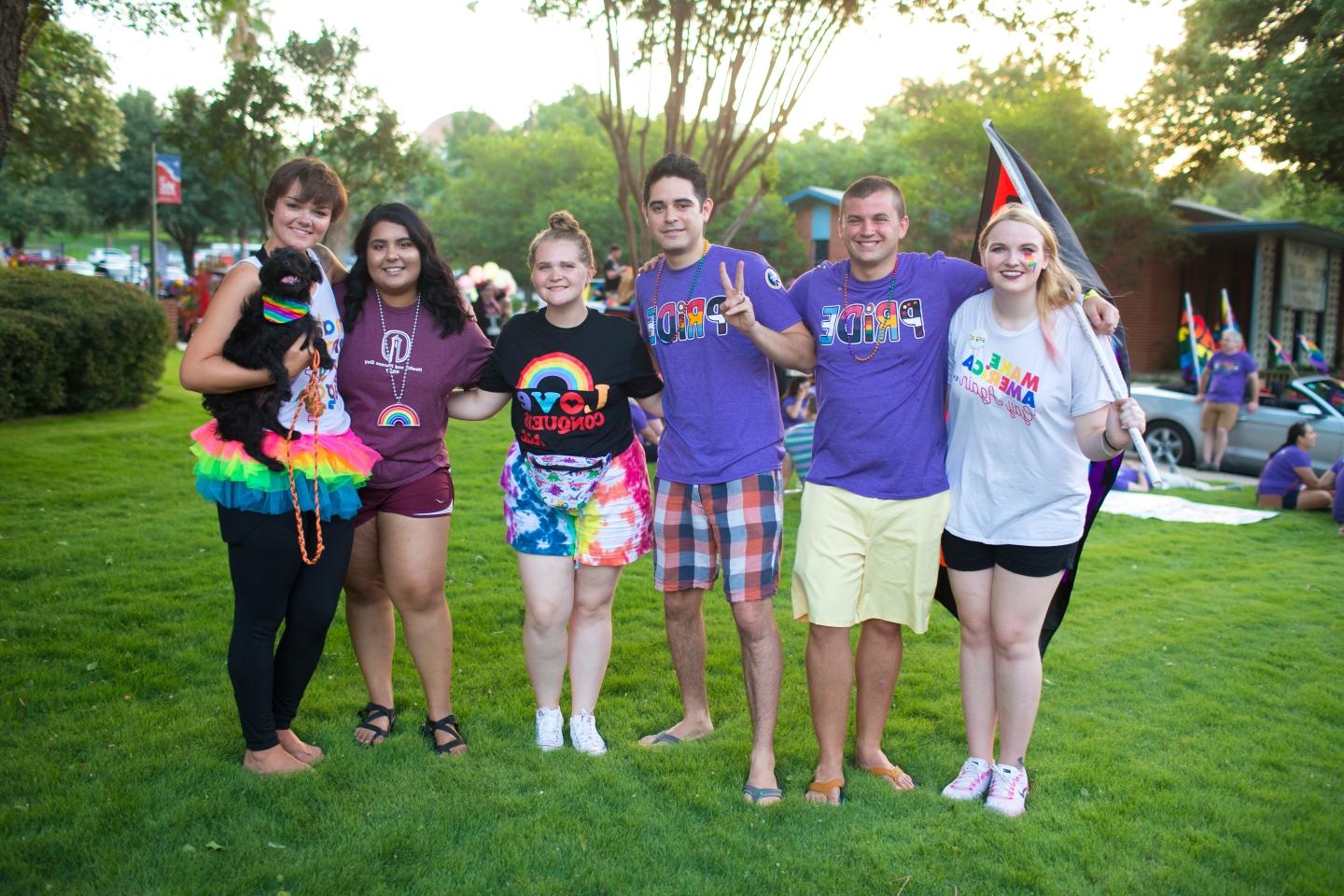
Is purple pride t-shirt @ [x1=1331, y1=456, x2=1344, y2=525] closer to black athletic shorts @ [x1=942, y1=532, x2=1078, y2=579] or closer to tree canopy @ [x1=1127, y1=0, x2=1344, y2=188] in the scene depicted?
black athletic shorts @ [x1=942, y1=532, x2=1078, y2=579]

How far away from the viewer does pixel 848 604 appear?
11.7ft

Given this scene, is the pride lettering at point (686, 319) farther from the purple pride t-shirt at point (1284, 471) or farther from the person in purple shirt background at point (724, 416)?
the purple pride t-shirt at point (1284, 471)

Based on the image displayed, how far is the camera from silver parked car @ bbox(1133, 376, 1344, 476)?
38.8ft

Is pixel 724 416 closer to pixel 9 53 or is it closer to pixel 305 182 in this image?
pixel 305 182

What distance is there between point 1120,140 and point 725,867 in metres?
23.2

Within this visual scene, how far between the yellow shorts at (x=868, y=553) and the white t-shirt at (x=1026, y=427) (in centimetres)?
15

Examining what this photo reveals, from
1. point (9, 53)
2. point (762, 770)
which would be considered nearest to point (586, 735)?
point (762, 770)

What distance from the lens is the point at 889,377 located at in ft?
11.4

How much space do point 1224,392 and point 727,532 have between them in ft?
36.0

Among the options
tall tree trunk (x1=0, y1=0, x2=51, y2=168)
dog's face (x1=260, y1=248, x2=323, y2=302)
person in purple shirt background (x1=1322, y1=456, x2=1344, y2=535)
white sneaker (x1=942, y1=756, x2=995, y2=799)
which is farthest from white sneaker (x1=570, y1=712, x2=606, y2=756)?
person in purple shirt background (x1=1322, y1=456, x2=1344, y2=535)

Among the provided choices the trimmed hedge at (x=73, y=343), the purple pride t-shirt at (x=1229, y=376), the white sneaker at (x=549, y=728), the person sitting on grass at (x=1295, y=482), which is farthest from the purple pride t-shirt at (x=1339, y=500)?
the trimmed hedge at (x=73, y=343)

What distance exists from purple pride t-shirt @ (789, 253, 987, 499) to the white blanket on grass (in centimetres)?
632

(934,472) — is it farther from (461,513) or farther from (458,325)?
(461,513)

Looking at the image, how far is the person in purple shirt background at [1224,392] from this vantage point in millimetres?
12375
